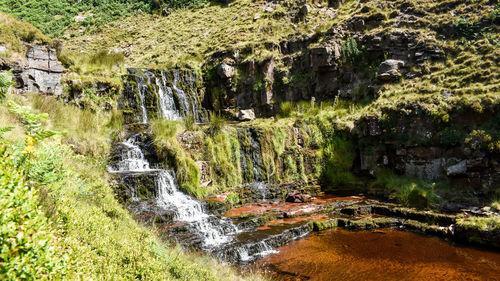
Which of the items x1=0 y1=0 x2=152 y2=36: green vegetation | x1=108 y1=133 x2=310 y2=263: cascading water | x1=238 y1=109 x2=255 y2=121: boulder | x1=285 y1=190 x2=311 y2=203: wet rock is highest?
x1=0 y1=0 x2=152 y2=36: green vegetation

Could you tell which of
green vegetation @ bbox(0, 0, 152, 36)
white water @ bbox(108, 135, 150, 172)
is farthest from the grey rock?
green vegetation @ bbox(0, 0, 152, 36)

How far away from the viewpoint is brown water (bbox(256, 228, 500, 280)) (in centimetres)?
531

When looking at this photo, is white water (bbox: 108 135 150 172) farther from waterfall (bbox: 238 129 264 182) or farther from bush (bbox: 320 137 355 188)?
bush (bbox: 320 137 355 188)

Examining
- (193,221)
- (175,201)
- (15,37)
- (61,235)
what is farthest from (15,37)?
(61,235)

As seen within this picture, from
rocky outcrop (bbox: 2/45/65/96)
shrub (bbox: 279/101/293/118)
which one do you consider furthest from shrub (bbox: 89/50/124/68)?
shrub (bbox: 279/101/293/118)

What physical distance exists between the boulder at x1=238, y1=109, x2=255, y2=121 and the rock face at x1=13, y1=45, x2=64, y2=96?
Answer: 8.92 metres

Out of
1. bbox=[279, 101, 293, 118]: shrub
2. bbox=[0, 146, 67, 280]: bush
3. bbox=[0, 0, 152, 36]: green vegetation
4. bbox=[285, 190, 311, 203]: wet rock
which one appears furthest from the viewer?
bbox=[0, 0, 152, 36]: green vegetation

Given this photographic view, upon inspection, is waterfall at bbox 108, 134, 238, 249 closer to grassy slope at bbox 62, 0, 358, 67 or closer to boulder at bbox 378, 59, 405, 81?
grassy slope at bbox 62, 0, 358, 67

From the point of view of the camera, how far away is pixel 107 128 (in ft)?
36.0

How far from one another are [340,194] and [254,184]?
366cm

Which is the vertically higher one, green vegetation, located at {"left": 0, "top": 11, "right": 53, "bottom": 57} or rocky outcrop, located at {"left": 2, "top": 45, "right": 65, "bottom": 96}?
green vegetation, located at {"left": 0, "top": 11, "right": 53, "bottom": 57}

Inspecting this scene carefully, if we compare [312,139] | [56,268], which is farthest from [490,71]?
[56,268]

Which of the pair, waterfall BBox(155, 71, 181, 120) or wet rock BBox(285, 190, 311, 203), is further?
waterfall BBox(155, 71, 181, 120)

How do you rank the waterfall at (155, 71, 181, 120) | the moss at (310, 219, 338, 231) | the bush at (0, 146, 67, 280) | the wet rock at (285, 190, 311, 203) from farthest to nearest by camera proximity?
the waterfall at (155, 71, 181, 120), the wet rock at (285, 190, 311, 203), the moss at (310, 219, 338, 231), the bush at (0, 146, 67, 280)
